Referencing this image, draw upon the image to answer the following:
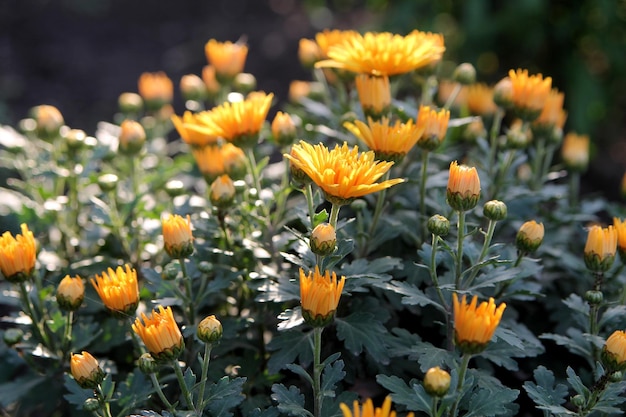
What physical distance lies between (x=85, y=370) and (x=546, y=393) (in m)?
0.99

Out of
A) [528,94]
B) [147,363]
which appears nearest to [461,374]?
[147,363]

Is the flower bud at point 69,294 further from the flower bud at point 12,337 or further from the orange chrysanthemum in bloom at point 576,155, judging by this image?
the orange chrysanthemum in bloom at point 576,155

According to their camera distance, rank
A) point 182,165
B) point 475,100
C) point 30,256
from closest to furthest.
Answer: point 30,256 < point 182,165 < point 475,100

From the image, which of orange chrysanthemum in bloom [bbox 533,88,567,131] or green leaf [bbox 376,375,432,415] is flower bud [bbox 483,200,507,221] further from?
orange chrysanthemum in bloom [bbox 533,88,567,131]

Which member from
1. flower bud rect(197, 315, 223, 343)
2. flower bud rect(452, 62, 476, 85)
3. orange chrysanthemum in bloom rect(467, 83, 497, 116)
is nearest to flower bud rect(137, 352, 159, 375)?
flower bud rect(197, 315, 223, 343)

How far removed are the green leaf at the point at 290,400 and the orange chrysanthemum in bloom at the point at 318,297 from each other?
0.63 ft

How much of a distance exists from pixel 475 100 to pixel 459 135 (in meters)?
0.15

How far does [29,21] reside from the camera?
6121 mm

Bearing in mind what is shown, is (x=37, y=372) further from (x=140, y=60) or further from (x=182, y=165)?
(x=140, y=60)

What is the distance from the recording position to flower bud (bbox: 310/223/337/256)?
4.71ft

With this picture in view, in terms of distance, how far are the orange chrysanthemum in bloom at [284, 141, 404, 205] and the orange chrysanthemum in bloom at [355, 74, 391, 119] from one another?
1.26ft

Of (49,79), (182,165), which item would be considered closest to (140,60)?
(49,79)

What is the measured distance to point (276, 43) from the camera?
5.95 meters

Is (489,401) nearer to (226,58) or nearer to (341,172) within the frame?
(341,172)
